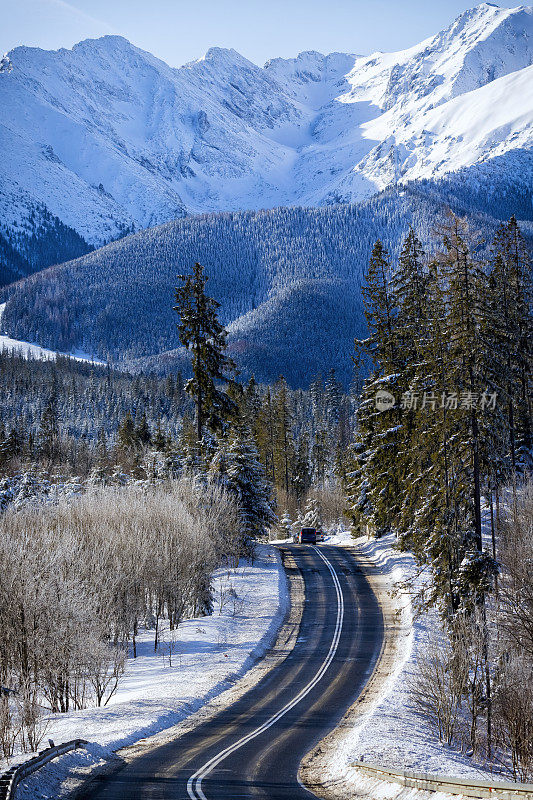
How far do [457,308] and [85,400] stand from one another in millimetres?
179966

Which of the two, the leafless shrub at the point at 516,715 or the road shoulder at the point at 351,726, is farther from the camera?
the leafless shrub at the point at 516,715

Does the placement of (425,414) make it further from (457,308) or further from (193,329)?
(193,329)

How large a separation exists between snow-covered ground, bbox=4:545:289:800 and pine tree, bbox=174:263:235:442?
9662mm

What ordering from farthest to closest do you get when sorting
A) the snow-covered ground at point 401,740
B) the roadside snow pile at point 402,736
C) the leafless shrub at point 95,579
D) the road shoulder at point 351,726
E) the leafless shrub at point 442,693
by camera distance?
the leafless shrub at point 95,579, the leafless shrub at point 442,693, the roadside snow pile at point 402,736, the snow-covered ground at point 401,740, the road shoulder at point 351,726

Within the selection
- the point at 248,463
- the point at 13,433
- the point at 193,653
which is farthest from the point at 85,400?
the point at 193,653

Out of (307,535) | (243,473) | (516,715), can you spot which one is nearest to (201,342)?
(243,473)

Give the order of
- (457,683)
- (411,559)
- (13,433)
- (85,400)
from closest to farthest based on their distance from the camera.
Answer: (457,683), (411,559), (13,433), (85,400)

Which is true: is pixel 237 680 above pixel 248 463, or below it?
below

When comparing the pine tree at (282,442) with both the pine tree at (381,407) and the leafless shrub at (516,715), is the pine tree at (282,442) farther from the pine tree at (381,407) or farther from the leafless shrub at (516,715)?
the leafless shrub at (516,715)

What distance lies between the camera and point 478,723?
24125 millimetres

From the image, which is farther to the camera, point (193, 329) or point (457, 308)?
point (193, 329)

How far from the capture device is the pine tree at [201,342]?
147 feet

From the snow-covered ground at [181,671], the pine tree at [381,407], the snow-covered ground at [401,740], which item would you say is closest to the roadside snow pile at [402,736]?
the snow-covered ground at [401,740]

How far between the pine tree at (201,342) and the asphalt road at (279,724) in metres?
12.5
